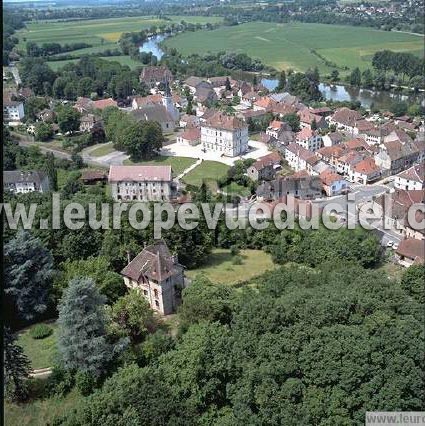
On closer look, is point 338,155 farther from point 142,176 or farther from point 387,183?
point 142,176

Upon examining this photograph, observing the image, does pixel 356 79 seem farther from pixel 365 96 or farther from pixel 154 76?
pixel 154 76

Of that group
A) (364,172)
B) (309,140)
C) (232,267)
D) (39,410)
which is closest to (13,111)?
(309,140)

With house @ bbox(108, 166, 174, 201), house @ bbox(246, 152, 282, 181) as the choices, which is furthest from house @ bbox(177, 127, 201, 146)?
house @ bbox(108, 166, 174, 201)

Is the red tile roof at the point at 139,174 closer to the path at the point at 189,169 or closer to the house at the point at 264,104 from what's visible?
the path at the point at 189,169

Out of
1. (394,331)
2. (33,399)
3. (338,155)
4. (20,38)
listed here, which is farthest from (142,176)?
(20,38)

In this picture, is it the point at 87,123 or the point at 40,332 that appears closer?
the point at 40,332

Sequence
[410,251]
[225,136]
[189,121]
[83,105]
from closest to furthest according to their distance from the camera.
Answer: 1. [410,251]
2. [225,136]
3. [189,121]
4. [83,105]

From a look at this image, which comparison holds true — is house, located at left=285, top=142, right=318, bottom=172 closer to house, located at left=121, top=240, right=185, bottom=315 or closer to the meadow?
house, located at left=121, top=240, right=185, bottom=315
